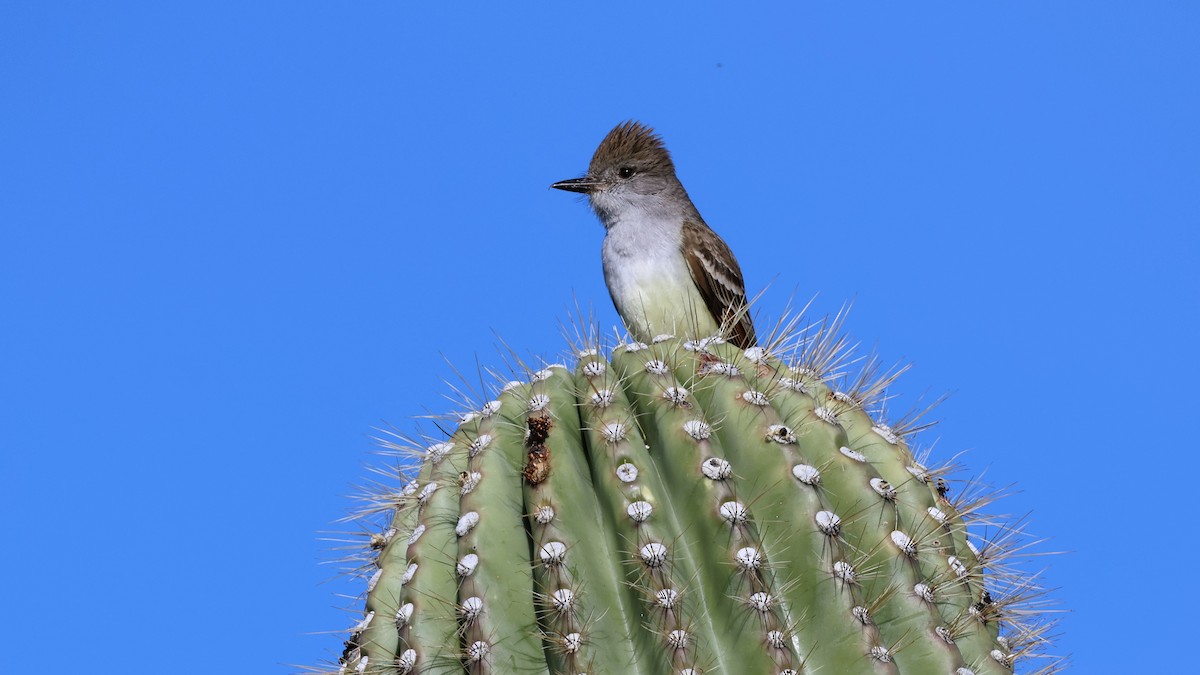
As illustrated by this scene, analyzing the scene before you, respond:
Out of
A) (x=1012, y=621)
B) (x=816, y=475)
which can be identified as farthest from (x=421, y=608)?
(x=1012, y=621)

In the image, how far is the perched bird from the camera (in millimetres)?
7590

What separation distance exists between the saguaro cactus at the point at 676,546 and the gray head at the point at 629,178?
433 centimetres

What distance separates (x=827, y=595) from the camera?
3.58 meters

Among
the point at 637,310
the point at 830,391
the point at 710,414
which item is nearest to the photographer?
the point at 710,414

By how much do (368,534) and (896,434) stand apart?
205cm

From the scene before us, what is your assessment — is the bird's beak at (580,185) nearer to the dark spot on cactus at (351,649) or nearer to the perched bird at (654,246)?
the perched bird at (654,246)

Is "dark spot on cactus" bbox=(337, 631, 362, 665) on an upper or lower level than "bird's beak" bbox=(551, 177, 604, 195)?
lower

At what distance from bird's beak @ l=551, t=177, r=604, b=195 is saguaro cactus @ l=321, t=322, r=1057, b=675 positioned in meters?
4.39

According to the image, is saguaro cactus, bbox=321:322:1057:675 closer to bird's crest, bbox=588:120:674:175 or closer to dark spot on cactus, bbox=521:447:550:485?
dark spot on cactus, bbox=521:447:550:485

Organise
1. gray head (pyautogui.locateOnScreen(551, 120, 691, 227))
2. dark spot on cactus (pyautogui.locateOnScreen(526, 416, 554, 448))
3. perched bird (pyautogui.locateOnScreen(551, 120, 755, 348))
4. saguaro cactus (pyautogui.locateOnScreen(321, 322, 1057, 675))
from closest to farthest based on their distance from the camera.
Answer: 1. saguaro cactus (pyautogui.locateOnScreen(321, 322, 1057, 675))
2. dark spot on cactus (pyautogui.locateOnScreen(526, 416, 554, 448))
3. perched bird (pyautogui.locateOnScreen(551, 120, 755, 348))
4. gray head (pyautogui.locateOnScreen(551, 120, 691, 227))

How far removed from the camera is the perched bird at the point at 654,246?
299 inches

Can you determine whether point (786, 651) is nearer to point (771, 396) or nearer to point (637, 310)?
point (771, 396)

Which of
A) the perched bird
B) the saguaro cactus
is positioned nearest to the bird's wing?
the perched bird

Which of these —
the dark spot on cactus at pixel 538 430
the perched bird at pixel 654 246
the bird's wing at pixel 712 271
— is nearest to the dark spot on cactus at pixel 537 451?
the dark spot on cactus at pixel 538 430
